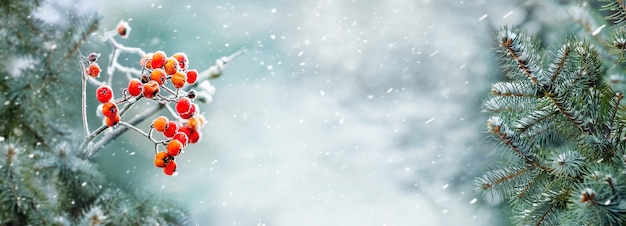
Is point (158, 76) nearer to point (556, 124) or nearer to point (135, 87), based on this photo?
point (135, 87)

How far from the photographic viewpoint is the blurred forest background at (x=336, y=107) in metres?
1.26

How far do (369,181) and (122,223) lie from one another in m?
0.97

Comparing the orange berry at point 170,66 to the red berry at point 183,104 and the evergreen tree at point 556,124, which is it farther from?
the evergreen tree at point 556,124

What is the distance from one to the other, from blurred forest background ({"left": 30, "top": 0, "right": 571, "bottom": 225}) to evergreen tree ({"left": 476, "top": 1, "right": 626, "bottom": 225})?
713 millimetres

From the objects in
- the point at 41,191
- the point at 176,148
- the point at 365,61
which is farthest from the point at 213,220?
the point at 176,148

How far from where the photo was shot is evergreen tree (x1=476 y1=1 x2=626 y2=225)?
38 centimetres

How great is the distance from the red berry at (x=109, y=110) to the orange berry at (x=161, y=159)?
2.1 inches

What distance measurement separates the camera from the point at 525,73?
0.43 meters

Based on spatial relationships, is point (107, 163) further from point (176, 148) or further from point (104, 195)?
point (176, 148)

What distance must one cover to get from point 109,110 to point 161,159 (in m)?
0.06

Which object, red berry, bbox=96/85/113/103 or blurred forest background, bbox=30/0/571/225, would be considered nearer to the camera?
red berry, bbox=96/85/113/103

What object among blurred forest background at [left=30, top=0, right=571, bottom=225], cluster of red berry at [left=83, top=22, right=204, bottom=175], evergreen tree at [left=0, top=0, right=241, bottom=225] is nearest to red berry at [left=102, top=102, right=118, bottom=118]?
cluster of red berry at [left=83, top=22, right=204, bottom=175]

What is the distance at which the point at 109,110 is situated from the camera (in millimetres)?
404

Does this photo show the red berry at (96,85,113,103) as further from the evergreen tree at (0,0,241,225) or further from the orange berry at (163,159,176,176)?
the evergreen tree at (0,0,241,225)
